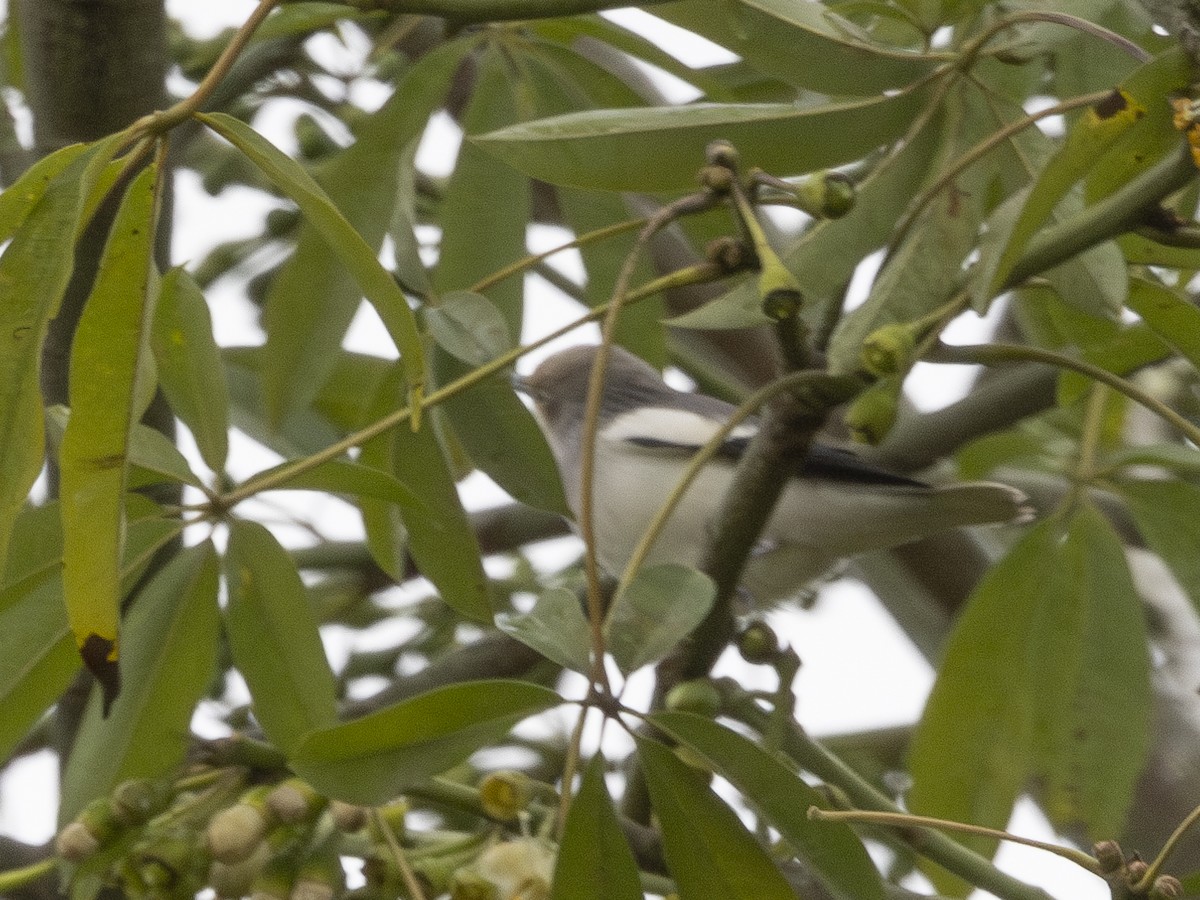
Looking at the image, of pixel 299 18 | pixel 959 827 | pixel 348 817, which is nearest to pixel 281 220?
pixel 299 18

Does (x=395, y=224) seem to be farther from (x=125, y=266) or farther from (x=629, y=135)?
(x=125, y=266)

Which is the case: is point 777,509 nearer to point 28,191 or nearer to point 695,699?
point 695,699

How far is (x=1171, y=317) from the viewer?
1.56 m

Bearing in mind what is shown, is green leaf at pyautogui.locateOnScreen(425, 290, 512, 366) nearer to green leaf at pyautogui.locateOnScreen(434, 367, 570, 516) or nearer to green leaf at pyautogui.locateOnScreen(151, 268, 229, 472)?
green leaf at pyautogui.locateOnScreen(434, 367, 570, 516)

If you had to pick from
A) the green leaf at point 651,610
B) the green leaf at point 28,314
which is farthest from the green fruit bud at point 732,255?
the green leaf at point 28,314

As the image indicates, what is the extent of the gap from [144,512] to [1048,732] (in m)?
1.30

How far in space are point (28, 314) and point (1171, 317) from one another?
104 centimetres

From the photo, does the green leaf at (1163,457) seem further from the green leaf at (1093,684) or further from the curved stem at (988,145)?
the curved stem at (988,145)

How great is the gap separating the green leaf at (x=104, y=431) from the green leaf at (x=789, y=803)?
447 millimetres

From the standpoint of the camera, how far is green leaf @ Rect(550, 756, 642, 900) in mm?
1322

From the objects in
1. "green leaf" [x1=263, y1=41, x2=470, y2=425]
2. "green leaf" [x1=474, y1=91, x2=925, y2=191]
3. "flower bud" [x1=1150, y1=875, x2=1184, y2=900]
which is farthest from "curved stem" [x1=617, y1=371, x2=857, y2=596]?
"green leaf" [x1=263, y1=41, x2=470, y2=425]

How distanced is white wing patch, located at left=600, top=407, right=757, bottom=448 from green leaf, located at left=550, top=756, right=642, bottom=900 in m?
1.58

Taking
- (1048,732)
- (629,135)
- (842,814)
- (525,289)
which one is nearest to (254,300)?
(525,289)

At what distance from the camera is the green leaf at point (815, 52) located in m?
1.48
